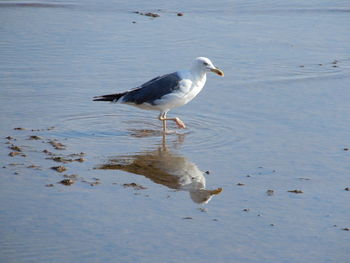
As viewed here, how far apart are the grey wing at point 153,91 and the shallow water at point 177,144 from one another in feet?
1.04

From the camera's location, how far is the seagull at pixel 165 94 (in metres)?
8.38

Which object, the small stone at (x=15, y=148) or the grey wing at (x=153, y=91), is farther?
the grey wing at (x=153, y=91)

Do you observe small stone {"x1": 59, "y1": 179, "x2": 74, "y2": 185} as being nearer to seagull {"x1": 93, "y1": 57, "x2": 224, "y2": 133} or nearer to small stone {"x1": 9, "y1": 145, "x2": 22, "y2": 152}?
small stone {"x1": 9, "y1": 145, "x2": 22, "y2": 152}

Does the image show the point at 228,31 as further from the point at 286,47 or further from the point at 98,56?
the point at 98,56

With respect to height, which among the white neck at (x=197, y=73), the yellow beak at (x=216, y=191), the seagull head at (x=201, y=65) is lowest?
the yellow beak at (x=216, y=191)

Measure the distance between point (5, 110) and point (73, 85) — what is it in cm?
143

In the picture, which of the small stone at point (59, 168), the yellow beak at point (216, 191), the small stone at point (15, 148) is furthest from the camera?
the small stone at point (15, 148)

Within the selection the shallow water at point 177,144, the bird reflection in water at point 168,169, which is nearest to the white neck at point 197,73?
the shallow water at point 177,144

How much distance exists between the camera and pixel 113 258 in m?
5.06

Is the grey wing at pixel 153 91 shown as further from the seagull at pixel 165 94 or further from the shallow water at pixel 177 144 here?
the shallow water at pixel 177 144

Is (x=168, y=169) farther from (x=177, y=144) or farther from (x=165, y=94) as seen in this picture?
(x=165, y=94)

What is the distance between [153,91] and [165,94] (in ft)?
0.47

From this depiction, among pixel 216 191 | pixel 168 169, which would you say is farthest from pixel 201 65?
pixel 216 191

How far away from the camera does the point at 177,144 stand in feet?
25.4
